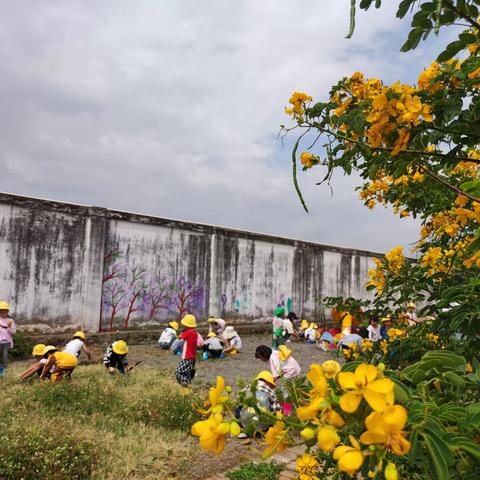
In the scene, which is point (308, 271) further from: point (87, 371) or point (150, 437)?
point (150, 437)

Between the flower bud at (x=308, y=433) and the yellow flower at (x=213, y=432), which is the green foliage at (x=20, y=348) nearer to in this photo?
the yellow flower at (x=213, y=432)

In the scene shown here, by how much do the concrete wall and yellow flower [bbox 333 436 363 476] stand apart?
27.8 ft

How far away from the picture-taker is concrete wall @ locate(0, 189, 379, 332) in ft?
27.1

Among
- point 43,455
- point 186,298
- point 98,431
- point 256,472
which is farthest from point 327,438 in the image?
point 186,298

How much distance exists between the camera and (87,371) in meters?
6.51

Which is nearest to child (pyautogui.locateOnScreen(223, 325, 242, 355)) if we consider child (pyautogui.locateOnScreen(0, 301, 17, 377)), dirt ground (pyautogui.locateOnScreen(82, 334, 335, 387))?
dirt ground (pyautogui.locateOnScreen(82, 334, 335, 387))

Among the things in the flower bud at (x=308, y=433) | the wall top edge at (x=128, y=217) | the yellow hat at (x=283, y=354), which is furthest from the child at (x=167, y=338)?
the flower bud at (x=308, y=433)

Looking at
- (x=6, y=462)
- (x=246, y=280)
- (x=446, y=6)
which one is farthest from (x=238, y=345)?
(x=446, y=6)

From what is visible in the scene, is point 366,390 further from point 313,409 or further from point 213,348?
point 213,348

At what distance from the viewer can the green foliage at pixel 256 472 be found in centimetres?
330

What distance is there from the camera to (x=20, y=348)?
7.62 m

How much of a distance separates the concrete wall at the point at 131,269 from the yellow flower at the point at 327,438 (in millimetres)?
8443

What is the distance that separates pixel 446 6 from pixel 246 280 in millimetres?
11129

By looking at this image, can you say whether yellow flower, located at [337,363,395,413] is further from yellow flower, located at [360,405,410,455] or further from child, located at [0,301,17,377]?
child, located at [0,301,17,377]
